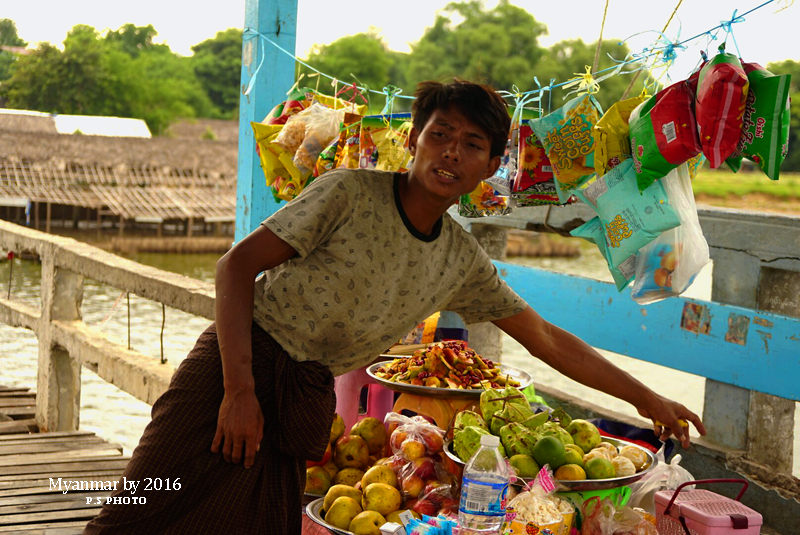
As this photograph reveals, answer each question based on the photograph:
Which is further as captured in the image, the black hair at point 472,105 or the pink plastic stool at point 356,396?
the pink plastic stool at point 356,396

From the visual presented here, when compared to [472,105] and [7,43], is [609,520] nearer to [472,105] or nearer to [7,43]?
[472,105]

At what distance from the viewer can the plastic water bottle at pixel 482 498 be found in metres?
1.45

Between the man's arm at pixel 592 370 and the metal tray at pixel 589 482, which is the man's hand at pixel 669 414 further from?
the metal tray at pixel 589 482

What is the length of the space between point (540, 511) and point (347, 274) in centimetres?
60

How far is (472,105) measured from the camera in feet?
5.75

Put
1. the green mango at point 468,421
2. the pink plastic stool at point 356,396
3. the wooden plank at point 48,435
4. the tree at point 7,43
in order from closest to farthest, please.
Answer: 1. the green mango at point 468,421
2. the pink plastic stool at point 356,396
3. the wooden plank at point 48,435
4. the tree at point 7,43

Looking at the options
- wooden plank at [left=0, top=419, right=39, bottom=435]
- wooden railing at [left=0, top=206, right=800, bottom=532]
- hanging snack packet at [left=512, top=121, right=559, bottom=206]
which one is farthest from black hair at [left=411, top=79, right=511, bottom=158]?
wooden plank at [left=0, top=419, right=39, bottom=435]

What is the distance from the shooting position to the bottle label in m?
1.45

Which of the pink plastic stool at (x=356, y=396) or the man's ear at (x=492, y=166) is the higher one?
the man's ear at (x=492, y=166)

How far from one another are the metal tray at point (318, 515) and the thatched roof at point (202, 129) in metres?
36.3

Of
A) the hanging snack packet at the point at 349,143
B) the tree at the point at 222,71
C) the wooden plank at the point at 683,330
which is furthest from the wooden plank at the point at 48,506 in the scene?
the tree at the point at 222,71

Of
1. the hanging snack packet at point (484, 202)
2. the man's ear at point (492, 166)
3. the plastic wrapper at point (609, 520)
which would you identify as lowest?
the plastic wrapper at point (609, 520)

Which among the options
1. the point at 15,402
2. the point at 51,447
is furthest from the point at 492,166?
the point at 15,402

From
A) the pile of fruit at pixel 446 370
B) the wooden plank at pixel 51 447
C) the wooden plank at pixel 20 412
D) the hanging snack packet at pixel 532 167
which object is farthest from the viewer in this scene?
the wooden plank at pixel 20 412
